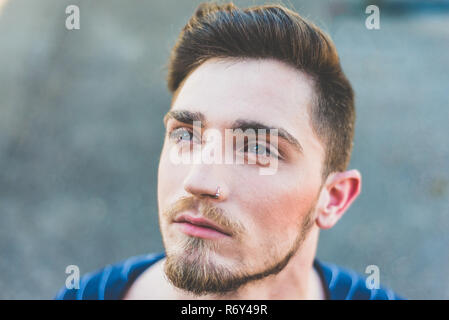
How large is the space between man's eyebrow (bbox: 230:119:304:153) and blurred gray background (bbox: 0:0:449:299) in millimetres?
1239

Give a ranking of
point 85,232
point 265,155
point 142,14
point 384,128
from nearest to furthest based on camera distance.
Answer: point 265,155
point 85,232
point 384,128
point 142,14

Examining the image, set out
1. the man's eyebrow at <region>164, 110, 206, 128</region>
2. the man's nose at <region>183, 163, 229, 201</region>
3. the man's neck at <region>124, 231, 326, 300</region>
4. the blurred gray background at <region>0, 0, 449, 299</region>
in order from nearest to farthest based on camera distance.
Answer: the man's nose at <region>183, 163, 229, 201</region>, the man's eyebrow at <region>164, 110, 206, 128</region>, the man's neck at <region>124, 231, 326, 300</region>, the blurred gray background at <region>0, 0, 449, 299</region>

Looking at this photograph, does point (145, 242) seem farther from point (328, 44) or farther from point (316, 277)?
point (328, 44)

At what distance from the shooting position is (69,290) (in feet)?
6.61

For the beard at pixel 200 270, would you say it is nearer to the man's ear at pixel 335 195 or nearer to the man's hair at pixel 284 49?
the man's ear at pixel 335 195

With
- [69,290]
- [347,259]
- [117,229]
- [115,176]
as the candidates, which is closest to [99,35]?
[115,176]

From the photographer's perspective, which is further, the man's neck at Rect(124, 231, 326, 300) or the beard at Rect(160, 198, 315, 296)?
the man's neck at Rect(124, 231, 326, 300)

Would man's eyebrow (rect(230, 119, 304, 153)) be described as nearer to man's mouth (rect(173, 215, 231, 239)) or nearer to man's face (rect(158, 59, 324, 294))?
man's face (rect(158, 59, 324, 294))

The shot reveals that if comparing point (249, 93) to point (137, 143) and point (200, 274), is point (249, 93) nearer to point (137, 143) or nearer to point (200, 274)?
point (200, 274)

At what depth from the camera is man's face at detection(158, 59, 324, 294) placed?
1.55 m

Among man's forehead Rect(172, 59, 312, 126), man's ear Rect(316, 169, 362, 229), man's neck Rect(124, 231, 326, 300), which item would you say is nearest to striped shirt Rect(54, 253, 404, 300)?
man's neck Rect(124, 231, 326, 300)

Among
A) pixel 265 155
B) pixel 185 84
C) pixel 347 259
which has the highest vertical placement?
pixel 185 84

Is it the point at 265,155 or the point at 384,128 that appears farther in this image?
the point at 384,128

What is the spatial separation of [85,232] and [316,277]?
5.55 feet
